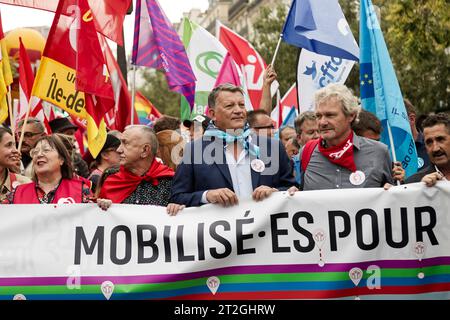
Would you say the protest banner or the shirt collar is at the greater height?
the shirt collar

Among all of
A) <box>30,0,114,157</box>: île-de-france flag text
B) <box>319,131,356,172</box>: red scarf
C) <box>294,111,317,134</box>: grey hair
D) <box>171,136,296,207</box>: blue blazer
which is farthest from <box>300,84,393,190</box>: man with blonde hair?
<box>294,111,317,134</box>: grey hair

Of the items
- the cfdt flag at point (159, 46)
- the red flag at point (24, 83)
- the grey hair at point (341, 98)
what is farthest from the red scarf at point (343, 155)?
the red flag at point (24, 83)

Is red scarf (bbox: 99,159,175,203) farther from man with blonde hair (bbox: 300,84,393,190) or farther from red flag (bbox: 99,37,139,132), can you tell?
red flag (bbox: 99,37,139,132)

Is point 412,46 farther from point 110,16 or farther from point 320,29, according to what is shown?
point 110,16

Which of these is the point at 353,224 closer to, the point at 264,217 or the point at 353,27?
the point at 264,217

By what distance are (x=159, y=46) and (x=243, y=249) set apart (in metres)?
4.75

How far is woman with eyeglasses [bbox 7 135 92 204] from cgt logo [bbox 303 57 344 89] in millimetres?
4341

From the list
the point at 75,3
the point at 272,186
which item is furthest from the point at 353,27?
the point at 272,186

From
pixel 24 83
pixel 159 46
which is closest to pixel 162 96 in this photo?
pixel 24 83

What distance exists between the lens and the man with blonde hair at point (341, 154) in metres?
6.38

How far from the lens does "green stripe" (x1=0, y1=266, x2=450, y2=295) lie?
6.02m

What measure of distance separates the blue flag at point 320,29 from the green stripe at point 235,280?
355 cm

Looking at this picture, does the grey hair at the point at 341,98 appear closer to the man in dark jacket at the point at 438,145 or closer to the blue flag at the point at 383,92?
the man in dark jacket at the point at 438,145

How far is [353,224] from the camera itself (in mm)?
6148
